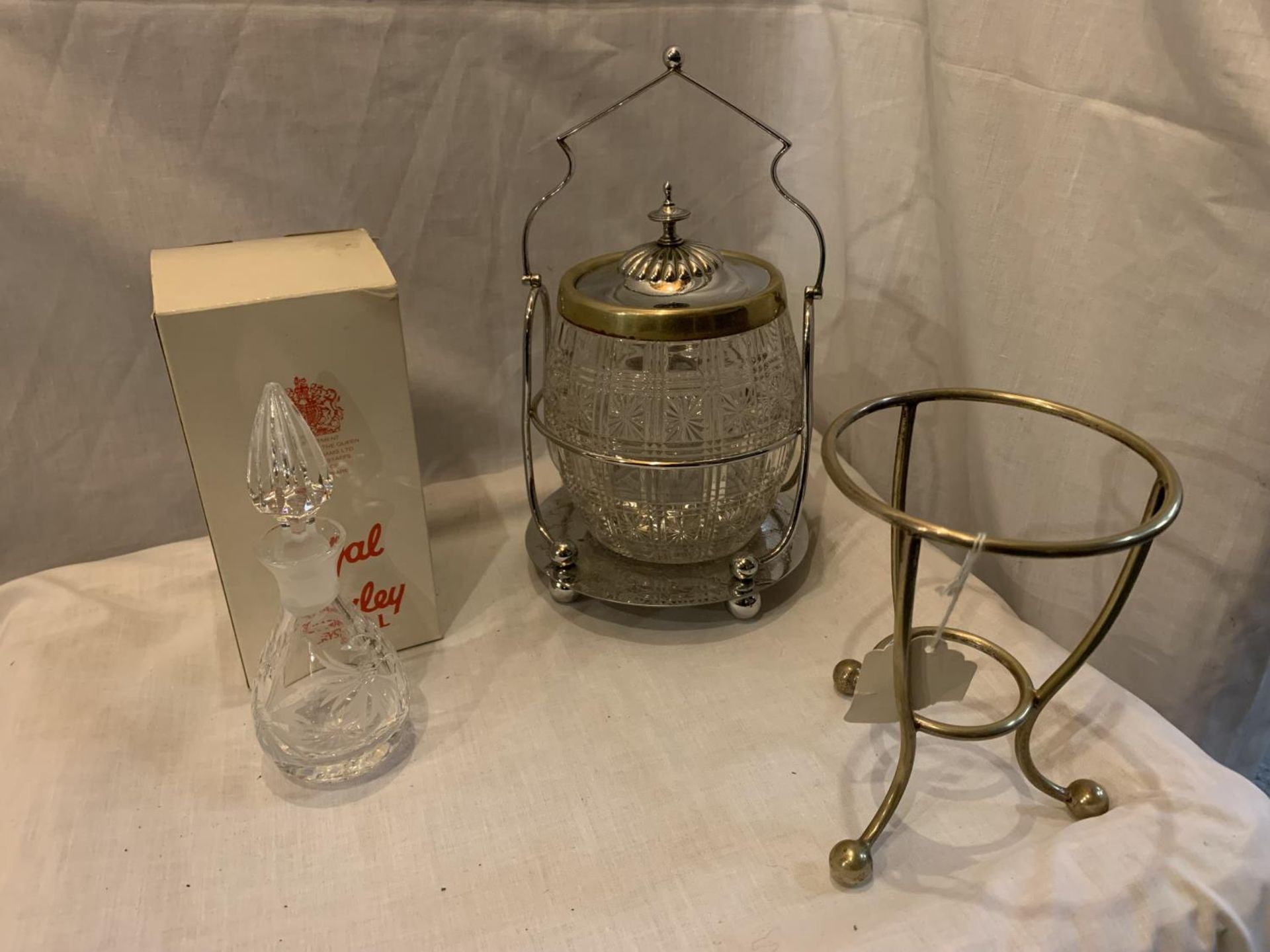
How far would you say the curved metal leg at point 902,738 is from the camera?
41 centimetres

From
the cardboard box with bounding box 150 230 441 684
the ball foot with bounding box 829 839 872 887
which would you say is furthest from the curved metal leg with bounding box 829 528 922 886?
the cardboard box with bounding box 150 230 441 684

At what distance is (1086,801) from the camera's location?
47 cm

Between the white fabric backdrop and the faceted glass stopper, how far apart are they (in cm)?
24

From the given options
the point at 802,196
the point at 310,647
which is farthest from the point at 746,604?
the point at 802,196

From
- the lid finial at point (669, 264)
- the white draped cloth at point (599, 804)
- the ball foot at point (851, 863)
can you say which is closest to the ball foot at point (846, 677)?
the white draped cloth at point (599, 804)

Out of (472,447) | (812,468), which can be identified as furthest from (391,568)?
(812,468)

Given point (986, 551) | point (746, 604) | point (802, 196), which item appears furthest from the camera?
point (802, 196)

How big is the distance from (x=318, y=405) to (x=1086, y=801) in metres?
0.44

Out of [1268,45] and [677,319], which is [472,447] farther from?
[1268,45]

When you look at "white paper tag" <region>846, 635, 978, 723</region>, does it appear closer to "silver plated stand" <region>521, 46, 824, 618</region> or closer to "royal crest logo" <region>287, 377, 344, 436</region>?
"silver plated stand" <region>521, 46, 824, 618</region>

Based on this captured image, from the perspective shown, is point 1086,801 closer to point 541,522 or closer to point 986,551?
point 986,551

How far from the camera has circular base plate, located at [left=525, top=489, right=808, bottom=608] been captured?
1.97 ft

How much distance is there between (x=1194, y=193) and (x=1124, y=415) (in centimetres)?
13

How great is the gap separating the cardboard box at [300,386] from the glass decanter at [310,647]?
0.02m
